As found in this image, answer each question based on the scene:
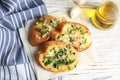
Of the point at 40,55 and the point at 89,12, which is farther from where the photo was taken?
the point at 89,12

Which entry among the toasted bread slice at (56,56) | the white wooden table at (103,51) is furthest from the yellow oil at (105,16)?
the toasted bread slice at (56,56)

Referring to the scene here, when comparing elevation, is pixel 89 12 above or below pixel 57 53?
above

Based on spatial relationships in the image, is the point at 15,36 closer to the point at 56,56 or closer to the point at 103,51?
the point at 56,56

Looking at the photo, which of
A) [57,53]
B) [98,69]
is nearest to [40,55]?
[57,53]

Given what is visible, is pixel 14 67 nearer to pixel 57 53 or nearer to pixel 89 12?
pixel 57 53

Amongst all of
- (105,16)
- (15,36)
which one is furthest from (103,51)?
(15,36)

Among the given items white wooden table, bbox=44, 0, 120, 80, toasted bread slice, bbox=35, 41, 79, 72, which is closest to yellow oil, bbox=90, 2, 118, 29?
white wooden table, bbox=44, 0, 120, 80
